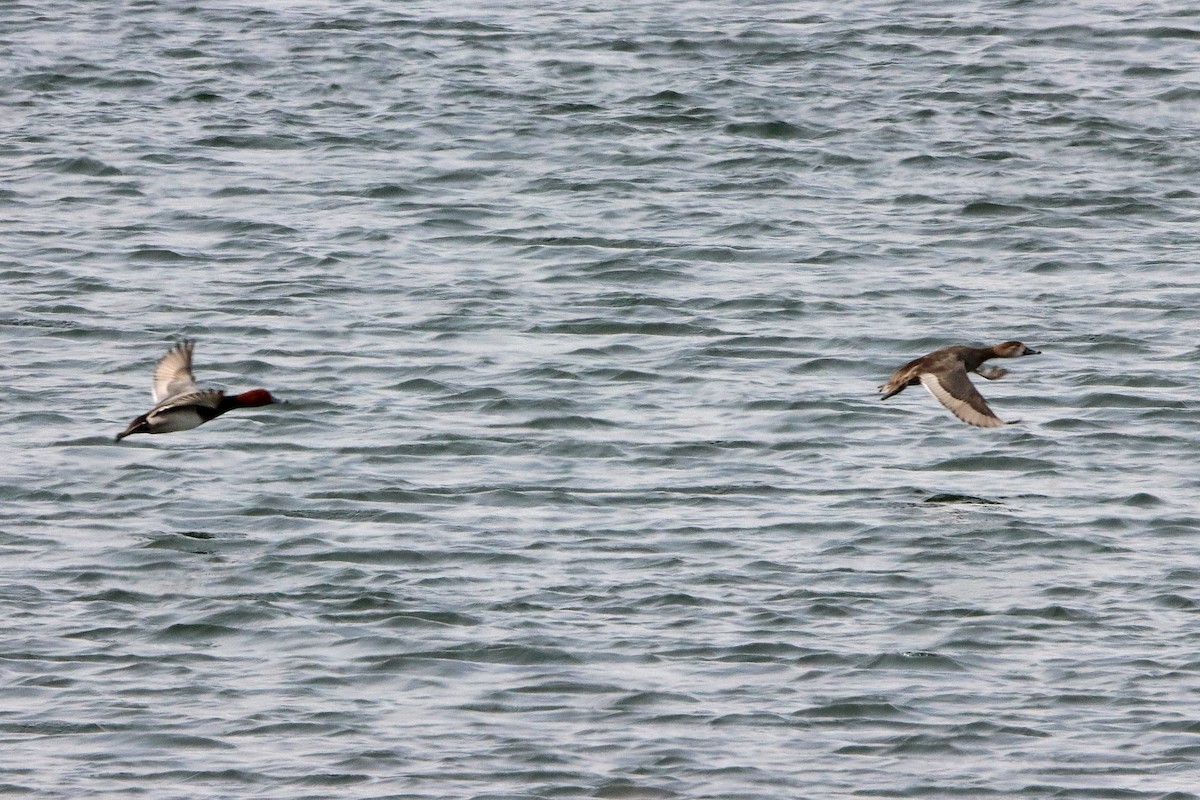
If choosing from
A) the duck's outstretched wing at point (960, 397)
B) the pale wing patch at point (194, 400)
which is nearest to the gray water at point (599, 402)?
the duck's outstretched wing at point (960, 397)

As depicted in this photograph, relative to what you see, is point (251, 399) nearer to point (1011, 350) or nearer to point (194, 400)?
point (194, 400)

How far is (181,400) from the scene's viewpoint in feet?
43.7

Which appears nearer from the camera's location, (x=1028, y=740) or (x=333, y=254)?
(x=1028, y=740)

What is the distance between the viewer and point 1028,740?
Result: 9992 mm

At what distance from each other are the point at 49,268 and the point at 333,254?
2366 millimetres

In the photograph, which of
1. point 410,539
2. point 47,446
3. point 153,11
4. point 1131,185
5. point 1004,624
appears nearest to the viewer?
point 1004,624

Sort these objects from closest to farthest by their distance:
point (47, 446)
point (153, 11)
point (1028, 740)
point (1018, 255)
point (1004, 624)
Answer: point (1028, 740) → point (1004, 624) → point (47, 446) → point (1018, 255) → point (153, 11)

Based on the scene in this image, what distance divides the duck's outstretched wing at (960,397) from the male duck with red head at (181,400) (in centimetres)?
412

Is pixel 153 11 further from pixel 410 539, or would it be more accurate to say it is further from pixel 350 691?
pixel 350 691

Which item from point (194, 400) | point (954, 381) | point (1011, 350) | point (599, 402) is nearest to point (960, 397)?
point (954, 381)

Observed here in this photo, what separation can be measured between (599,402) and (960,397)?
275cm

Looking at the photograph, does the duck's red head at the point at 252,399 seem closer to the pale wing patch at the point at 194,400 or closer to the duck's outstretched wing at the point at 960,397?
the pale wing patch at the point at 194,400

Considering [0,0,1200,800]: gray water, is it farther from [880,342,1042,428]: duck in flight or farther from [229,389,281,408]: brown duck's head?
[229,389,281,408]: brown duck's head

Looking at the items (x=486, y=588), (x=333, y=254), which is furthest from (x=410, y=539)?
(x=333, y=254)
